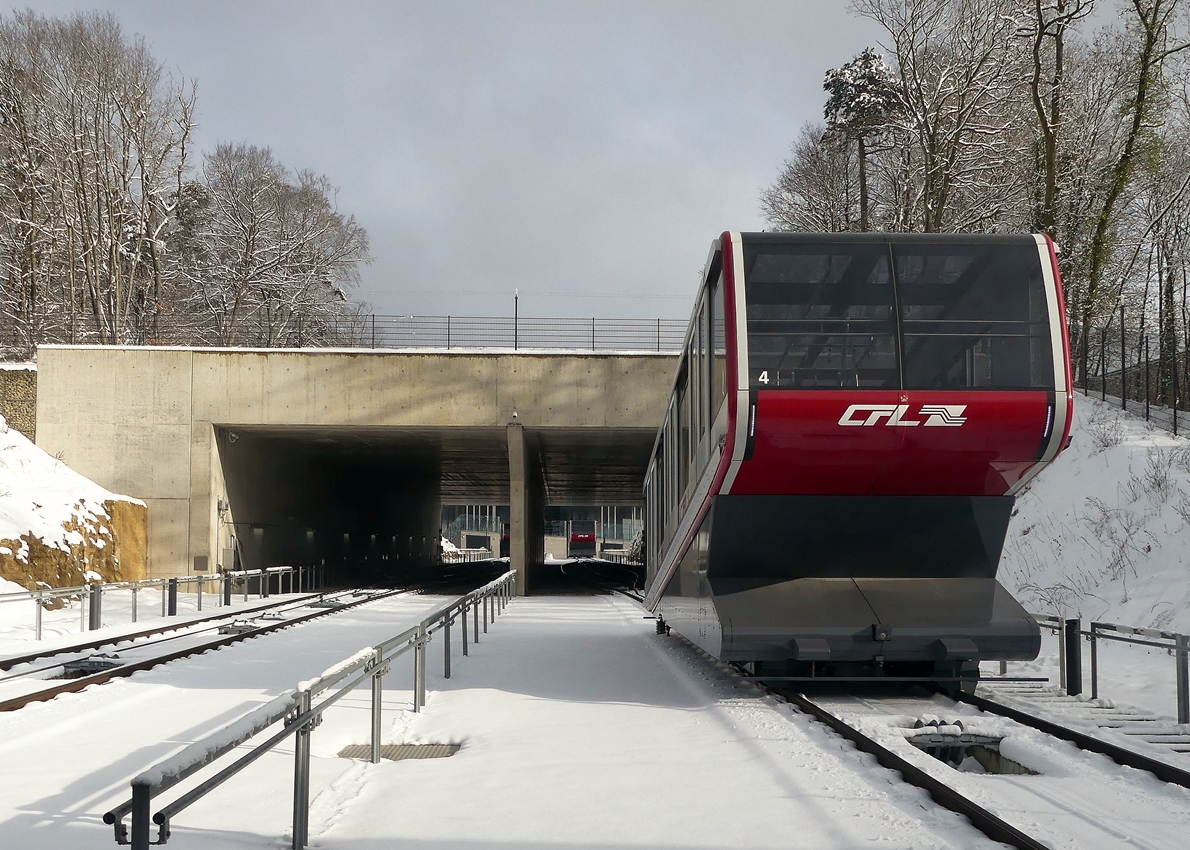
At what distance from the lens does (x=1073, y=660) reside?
33.0 ft

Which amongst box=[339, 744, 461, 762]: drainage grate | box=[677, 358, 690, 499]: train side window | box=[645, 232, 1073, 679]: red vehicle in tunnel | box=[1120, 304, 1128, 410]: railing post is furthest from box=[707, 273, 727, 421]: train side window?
box=[1120, 304, 1128, 410]: railing post

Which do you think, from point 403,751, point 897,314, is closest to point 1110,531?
point 897,314

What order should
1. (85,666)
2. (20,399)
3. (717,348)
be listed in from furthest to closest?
(20,399) < (85,666) < (717,348)

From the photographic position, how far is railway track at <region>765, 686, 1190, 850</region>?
5301 millimetres

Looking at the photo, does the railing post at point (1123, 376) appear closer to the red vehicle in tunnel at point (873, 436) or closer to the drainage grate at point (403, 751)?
the red vehicle in tunnel at point (873, 436)

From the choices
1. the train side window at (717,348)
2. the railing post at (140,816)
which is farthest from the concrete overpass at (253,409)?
the railing post at (140,816)

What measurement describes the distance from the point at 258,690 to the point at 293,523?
95.2ft

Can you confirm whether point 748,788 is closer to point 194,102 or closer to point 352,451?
point 352,451

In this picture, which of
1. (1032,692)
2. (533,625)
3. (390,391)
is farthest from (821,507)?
(390,391)

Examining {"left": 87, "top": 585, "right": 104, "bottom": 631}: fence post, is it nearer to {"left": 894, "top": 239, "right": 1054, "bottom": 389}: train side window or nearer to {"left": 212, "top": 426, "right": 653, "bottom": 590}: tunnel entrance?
{"left": 212, "top": 426, "right": 653, "bottom": 590}: tunnel entrance

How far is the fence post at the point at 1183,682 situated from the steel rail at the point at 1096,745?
3.37ft

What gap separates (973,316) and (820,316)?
1295 mm

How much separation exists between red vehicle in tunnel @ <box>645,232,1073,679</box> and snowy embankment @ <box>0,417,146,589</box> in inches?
679

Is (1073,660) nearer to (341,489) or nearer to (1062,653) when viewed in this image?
(1062,653)
